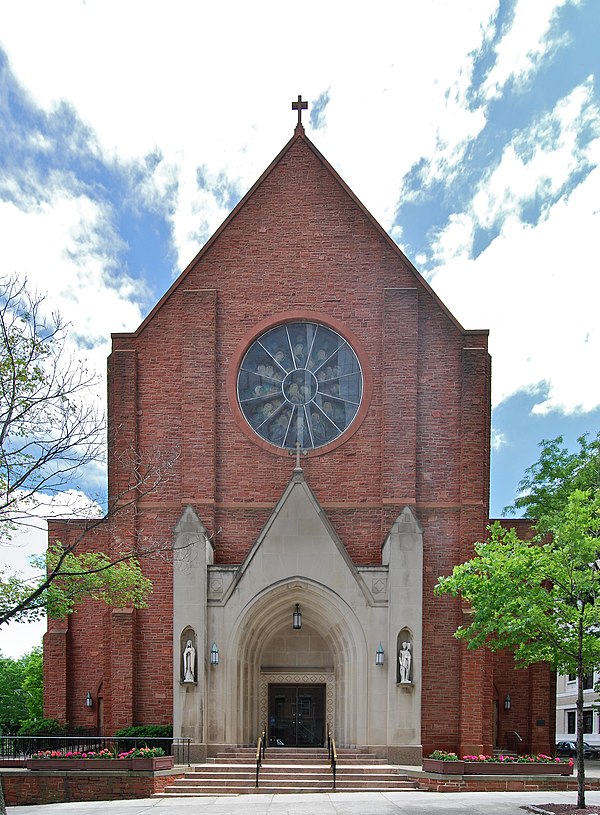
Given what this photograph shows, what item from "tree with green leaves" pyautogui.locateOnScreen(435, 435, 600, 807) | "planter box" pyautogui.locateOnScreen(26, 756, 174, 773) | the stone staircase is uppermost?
"tree with green leaves" pyautogui.locateOnScreen(435, 435, 600, 807)

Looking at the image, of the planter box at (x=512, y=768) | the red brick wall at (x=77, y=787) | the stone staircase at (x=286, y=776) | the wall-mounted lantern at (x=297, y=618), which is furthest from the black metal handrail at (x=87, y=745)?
the planter box at (x=512, y=768)

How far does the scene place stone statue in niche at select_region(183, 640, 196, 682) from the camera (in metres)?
20.4

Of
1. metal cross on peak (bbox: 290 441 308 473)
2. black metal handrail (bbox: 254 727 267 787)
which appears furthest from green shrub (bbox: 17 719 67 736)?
metal cross on peak (bbox: 290 441 308 473)

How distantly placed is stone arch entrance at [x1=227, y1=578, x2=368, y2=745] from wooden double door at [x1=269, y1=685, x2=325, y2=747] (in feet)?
0.64

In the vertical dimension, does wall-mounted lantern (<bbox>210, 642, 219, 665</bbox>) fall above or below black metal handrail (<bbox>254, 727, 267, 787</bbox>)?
above

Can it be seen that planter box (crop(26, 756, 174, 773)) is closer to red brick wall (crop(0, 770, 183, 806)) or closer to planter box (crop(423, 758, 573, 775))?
red brick wall (crop(0, 770, 183, 806))

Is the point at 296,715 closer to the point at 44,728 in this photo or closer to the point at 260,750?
the point at 260,750

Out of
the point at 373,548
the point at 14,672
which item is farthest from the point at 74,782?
the point at 14,672

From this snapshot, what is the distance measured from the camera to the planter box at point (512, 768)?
1766 centimetres

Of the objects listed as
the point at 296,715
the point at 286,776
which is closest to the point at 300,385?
the point at 296,715

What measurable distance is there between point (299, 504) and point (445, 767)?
23.0ft

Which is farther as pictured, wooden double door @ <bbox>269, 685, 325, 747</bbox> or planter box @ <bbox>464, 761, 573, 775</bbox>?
wooden double door @ <bbox>269, 685, 325, 747</bbox>

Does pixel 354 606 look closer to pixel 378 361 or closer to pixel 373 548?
pixel 373 548

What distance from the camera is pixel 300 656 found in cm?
2245
